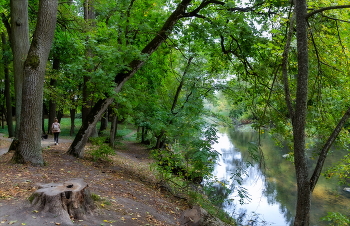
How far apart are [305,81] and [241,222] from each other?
25.9ft

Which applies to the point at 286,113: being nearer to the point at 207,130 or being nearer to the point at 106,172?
the point at 207,130

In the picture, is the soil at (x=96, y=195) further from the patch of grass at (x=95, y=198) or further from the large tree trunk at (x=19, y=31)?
the large tree trunk at (x=19, y=31)

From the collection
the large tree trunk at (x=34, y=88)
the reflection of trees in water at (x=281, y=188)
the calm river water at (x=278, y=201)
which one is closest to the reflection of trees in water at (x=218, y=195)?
the calm river water at (x=278, y=201)

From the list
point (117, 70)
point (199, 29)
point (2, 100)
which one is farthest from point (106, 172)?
point (2, 100)

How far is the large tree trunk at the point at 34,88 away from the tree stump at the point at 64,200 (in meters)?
3.05

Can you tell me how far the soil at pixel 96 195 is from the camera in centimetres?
436

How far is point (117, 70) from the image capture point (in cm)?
896

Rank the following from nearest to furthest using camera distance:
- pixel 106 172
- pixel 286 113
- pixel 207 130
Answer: pixel 286 113, pixel 207 130, pixel 106 172

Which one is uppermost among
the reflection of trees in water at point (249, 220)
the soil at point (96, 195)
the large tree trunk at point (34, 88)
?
the large tree trunk at point (34, 88)

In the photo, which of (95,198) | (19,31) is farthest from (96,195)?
(19,31)

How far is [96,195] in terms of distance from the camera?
5652mm

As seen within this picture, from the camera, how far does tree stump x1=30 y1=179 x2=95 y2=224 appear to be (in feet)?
14.3

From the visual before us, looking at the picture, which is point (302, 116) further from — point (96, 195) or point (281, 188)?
point (281, 188)

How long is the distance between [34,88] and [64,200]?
13.2 ft
